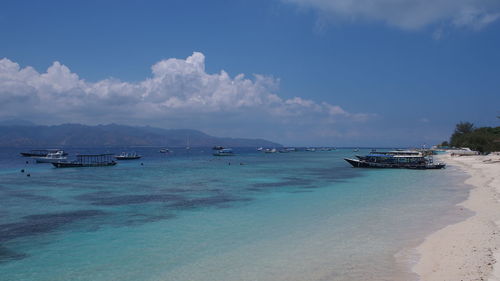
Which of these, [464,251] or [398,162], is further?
[398,162]

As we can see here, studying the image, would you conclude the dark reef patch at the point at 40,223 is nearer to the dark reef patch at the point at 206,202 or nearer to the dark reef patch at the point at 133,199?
the dark reef patch at the point at 133,199

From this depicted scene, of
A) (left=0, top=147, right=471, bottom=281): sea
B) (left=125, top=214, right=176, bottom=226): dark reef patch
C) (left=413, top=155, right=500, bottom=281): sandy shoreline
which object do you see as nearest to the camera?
(left=413, top=155, right=500, bottom=281): sandy shoreline

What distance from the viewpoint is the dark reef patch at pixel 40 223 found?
1733 cm

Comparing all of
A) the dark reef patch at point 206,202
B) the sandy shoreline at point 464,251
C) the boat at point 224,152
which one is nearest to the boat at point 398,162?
the dark reef patch at point 206,202

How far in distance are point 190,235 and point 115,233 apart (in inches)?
150

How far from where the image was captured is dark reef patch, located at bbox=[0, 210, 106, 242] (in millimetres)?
17328

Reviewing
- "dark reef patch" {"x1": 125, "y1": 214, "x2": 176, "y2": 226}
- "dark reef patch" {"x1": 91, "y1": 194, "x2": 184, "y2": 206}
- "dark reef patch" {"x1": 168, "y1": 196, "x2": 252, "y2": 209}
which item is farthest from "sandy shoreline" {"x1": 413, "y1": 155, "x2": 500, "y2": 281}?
"dark reef patch" {"x1": 91, "y1": 194, "x2": 184, "y2": 206}

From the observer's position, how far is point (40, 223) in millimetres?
19516

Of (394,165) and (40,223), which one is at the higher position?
(394,165)

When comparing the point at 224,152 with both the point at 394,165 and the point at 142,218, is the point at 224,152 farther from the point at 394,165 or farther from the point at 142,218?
the point at 142,218

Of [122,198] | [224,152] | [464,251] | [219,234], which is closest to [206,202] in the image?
[122,198]

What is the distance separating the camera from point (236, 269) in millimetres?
12328

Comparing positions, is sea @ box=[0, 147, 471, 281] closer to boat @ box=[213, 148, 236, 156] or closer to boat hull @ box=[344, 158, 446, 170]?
boat hull @ box=[344, 158, 446, 170]

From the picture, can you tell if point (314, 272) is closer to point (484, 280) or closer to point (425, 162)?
point (484, 280)
